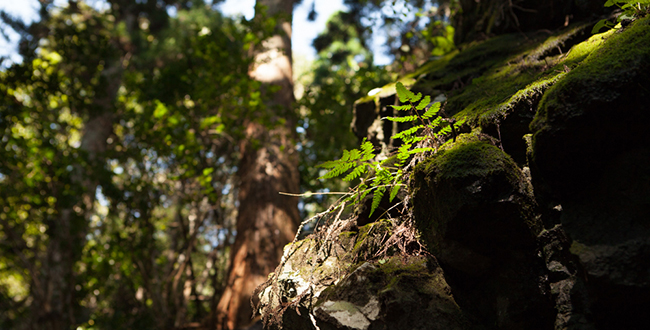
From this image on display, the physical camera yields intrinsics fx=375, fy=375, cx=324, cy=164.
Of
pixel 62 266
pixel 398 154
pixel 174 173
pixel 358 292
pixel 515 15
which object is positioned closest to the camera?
pixel 358 292

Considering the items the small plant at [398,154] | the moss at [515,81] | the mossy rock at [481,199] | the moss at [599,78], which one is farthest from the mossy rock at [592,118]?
the small plant at [398,154]

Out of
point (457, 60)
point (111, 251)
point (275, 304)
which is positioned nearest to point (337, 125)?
point (457, 60)

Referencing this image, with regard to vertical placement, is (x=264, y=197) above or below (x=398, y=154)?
above

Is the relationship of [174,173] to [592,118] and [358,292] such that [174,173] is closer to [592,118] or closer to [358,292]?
[358,292]

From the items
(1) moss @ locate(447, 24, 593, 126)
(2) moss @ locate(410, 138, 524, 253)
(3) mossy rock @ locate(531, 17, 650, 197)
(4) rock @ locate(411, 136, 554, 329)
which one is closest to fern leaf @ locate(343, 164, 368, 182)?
(2) moss @ locate(410, 138, 524, 253)

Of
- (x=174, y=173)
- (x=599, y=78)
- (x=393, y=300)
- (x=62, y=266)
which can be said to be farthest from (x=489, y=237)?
(x=62, y=266)

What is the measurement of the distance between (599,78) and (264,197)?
3.86 meters

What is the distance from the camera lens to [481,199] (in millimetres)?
1545

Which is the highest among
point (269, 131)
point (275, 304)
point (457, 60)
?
point (269, 131)

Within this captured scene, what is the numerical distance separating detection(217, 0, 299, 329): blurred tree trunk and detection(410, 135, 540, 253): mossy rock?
2.99 meters

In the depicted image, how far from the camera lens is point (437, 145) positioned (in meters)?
2.10

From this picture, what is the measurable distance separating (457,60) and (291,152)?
276cm

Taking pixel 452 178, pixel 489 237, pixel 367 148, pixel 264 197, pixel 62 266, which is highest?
pixel 264 197

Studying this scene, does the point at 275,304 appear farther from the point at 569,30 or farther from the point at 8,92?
the point at 8,92
